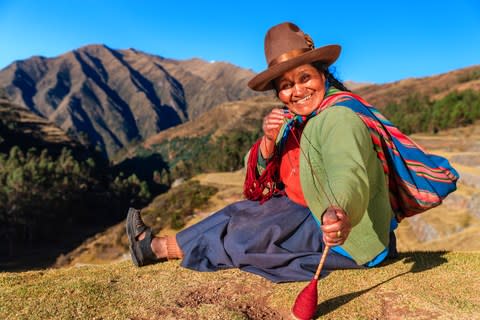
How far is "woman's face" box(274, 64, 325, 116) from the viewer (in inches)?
141

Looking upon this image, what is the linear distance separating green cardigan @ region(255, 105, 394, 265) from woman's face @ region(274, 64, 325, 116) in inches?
10.0

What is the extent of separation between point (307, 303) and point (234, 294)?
3.55ft

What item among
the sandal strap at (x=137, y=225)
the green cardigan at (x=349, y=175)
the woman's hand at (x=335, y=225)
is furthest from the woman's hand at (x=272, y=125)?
the sandal strap at (x=137, y=225)

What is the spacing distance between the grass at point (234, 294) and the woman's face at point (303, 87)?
1.93m

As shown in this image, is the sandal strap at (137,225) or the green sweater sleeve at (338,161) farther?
the sandal strap at (137,225)

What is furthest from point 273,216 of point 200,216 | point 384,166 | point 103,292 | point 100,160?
point 100,160

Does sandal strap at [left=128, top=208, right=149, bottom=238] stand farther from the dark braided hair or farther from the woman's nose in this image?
the dark braided hair

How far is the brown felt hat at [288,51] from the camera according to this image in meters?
3.46

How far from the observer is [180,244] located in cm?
511

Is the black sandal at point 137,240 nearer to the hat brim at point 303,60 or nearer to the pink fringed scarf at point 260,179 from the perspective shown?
the pink fringed scarf at point 260,179

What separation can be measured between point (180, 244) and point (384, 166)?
9.48 feet

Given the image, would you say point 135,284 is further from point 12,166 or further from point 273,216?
point 12,166

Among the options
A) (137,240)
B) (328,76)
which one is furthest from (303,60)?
(137,240)

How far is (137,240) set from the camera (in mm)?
5094
